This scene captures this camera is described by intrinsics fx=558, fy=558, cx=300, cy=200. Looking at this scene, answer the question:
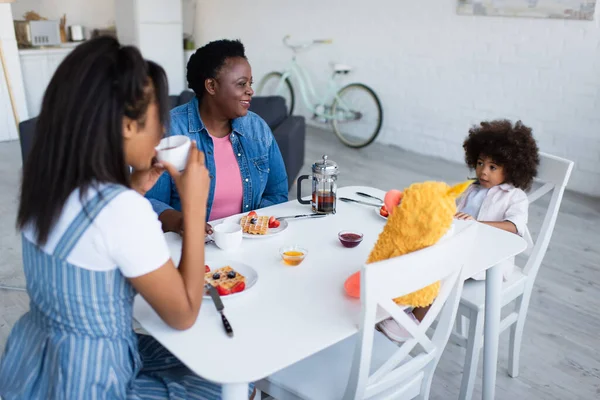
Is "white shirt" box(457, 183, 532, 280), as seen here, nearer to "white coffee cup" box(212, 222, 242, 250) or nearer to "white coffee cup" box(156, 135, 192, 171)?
"white coffee cup" box(212, 222, 242, 250)

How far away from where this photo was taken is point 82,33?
6168mm

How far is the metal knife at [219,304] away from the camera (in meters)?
1.12

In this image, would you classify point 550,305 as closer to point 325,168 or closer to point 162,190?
point 325,168

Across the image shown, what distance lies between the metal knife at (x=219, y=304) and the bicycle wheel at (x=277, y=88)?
4.74 m

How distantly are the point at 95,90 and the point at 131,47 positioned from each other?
0.43 ft

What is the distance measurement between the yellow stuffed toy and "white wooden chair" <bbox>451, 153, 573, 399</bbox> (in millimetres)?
568

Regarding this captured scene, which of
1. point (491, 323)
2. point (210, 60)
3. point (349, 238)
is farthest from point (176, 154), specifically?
point (491, 323)

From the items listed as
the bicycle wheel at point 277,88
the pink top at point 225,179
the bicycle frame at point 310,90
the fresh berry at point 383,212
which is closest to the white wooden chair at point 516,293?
the fresh berry at point 383,212

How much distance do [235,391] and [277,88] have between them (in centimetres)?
520

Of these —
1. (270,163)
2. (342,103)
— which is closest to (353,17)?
(342,103)

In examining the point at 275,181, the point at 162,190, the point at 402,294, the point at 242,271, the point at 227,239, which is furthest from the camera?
the point at 275,181

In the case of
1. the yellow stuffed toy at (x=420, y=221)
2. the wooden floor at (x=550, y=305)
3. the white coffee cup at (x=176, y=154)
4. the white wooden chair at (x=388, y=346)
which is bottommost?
the wooden floor at (x=550, y=305)

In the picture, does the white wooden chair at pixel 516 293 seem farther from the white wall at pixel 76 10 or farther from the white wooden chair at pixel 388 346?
the white wall at pixel 76 10

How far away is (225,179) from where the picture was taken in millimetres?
1954
